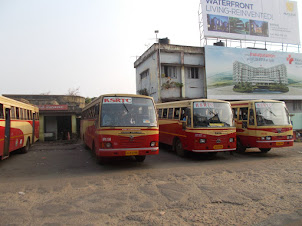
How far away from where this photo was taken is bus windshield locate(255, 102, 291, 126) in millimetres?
10250

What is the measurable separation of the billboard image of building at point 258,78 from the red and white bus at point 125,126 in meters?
16.1

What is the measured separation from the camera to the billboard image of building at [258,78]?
877 inches

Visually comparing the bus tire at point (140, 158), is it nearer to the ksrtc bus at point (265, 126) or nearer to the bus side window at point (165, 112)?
the bus side window at point (165, 112)

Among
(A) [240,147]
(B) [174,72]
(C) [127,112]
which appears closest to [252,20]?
(B) [174,72]

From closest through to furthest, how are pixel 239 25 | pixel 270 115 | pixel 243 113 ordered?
pixel 270 115
pixel 243 113
pixel 239 25

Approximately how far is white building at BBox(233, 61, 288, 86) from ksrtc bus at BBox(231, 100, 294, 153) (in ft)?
39.7

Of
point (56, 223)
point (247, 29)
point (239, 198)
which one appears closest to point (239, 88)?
point (247, 29)

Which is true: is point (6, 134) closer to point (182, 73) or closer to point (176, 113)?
point (176, 113)

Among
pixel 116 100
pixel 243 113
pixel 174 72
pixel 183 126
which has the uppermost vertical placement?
pixel 174 72

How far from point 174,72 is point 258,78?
8696 mm

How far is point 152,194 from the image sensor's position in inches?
208

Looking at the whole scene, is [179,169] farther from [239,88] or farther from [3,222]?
[239,88]

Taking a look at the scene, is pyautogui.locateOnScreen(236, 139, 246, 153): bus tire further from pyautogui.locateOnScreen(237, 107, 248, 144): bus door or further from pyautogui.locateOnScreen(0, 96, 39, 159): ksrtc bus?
pyautogui.locateOnScreen(0, 96, 39, 159): ksrtc bus

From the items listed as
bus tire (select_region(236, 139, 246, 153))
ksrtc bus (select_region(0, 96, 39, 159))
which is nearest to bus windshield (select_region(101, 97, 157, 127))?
ksrtc bus (select_region(0, 96, 39, 159))
